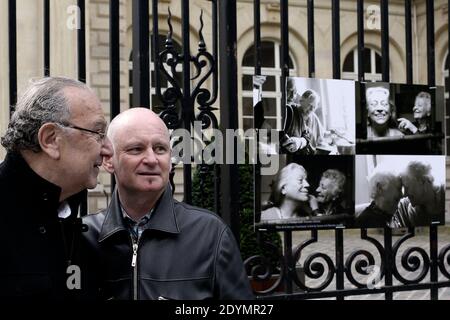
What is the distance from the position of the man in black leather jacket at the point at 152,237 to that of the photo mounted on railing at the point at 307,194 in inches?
30.7

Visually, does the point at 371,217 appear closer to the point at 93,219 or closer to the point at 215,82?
the point at 215,82

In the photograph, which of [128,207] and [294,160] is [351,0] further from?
[128,207]

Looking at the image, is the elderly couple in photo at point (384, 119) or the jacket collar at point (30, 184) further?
the elderly couple in photo at point (384, 119)

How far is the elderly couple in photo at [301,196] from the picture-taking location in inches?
114

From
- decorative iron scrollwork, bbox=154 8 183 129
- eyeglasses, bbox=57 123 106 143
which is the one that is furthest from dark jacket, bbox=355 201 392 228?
eyeglasses, bbox=57 123 106 143

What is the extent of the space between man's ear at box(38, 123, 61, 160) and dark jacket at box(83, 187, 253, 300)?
36 centimetres

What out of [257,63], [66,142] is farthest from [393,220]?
[66,142]

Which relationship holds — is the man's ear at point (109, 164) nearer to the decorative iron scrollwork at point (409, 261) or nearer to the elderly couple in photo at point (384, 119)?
the elderly couple in photo at point (384, 119)

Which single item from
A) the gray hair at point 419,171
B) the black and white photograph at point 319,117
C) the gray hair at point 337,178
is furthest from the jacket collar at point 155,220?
the gray hair at point 419,171

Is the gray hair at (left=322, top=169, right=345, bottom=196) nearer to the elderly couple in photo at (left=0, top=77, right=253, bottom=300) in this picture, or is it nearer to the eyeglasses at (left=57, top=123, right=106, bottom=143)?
the elderly couple in photo at (left=0, top=77, right=253, bottom=300)

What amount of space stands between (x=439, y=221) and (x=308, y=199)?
804 millimetres

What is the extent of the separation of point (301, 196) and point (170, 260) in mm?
1071

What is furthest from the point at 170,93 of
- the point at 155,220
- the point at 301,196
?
the point at 155,220

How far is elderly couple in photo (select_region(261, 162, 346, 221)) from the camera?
2.89m
